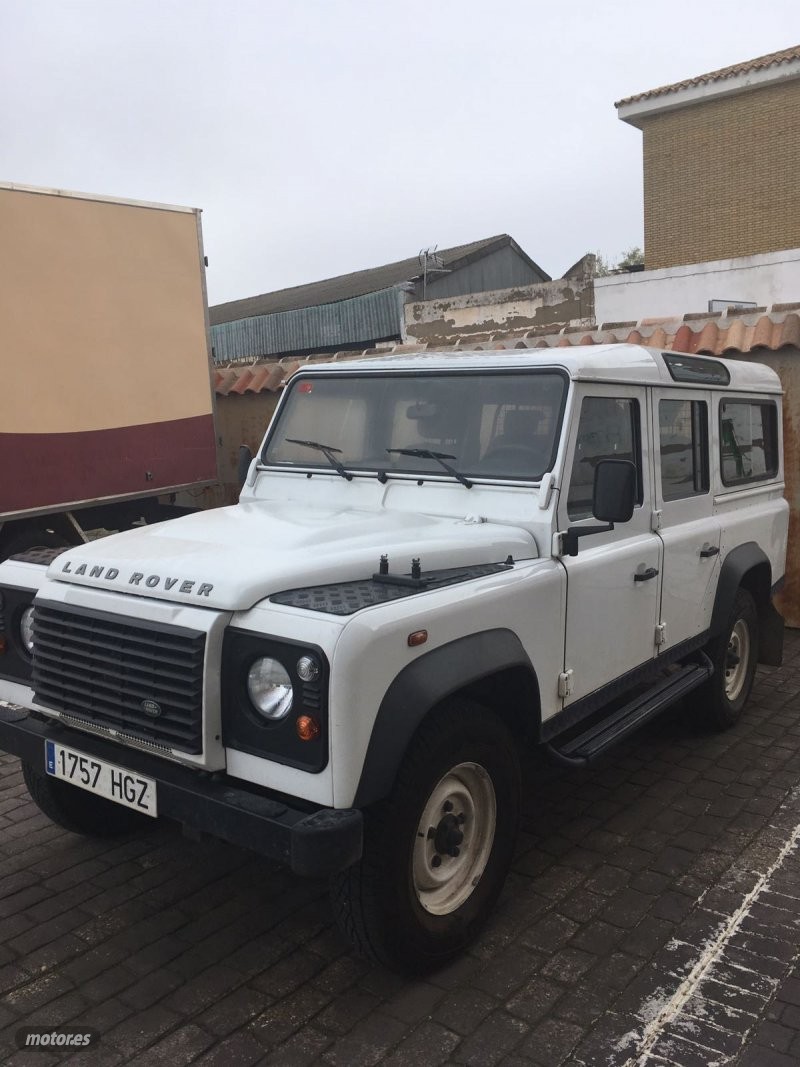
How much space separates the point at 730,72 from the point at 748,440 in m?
21.9

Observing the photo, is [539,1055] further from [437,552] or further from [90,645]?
[90,645]

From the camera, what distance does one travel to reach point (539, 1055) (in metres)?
2.74

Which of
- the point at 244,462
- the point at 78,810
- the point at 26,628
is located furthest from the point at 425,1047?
the point at 244,462

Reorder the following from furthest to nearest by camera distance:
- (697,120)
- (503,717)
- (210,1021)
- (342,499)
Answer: (697,120)
(342,499)
(503,717)
(210,1021)

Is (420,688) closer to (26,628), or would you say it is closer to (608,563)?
(608,563)

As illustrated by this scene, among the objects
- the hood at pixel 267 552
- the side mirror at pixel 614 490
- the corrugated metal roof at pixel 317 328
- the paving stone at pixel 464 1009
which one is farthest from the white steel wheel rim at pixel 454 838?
the corrugated metal roof at pixel 317 328

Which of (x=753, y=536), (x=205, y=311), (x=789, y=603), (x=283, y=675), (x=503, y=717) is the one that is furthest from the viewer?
(x=205, y=311)

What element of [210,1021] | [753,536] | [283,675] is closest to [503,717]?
[283,675]

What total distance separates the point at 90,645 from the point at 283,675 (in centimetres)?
77

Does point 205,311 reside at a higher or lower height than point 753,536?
higher

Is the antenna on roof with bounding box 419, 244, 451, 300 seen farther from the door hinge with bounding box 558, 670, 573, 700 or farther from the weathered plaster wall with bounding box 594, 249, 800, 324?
the door hinge with bounding box 558, 670, 573, 700

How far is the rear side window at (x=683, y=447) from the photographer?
4480mm

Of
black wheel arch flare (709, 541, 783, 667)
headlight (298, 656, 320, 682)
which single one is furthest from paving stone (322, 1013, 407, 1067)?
black wheel arch flare (709, 541, 783, 667)

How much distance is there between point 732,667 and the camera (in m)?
5.54
